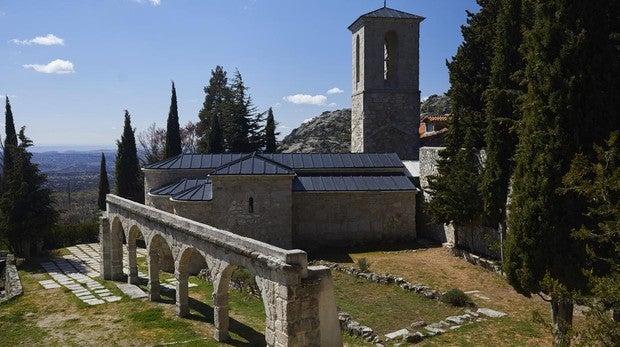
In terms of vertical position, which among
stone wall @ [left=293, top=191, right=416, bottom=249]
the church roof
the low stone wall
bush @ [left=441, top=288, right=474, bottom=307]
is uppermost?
the church roof

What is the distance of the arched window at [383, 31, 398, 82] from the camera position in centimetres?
2950

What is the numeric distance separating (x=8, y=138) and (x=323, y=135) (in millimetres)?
35328

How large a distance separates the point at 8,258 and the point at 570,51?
83.9 ft

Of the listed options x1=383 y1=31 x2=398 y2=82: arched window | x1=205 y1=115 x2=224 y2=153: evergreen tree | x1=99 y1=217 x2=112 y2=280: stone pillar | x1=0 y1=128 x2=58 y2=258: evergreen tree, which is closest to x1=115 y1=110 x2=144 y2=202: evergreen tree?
x1=205 y1=115 x2=224 y2=153: evergreen tree

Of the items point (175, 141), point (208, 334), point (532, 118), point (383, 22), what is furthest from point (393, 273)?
point (175, 141)

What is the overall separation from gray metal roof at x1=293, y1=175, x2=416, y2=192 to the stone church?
5cm

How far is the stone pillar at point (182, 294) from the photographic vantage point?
14405 millimetres

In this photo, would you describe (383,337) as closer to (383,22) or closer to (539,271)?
(539,271)

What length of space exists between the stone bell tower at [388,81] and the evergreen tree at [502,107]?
12.0 m

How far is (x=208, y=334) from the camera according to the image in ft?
43.8

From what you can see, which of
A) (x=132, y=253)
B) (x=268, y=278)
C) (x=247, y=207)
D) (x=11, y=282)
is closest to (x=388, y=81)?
(x=247, y=207)

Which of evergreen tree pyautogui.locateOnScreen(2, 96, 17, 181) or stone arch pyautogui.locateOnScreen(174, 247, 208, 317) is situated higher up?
evergreen tree pyautogui.locateOnScreen(2, 96, 17, 181)

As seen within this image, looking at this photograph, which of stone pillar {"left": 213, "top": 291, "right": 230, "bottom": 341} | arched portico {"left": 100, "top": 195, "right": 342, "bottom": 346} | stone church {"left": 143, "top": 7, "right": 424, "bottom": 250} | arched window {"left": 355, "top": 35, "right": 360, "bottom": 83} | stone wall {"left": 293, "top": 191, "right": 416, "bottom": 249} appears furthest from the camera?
arched window {"left": 355, "top": 35, "right": 360, "bottom": 83}

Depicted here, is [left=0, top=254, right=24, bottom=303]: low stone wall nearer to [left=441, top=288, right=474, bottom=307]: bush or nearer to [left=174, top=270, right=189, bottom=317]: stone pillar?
[left=174, top=270, right=189, bottom=317]: stone pillar
